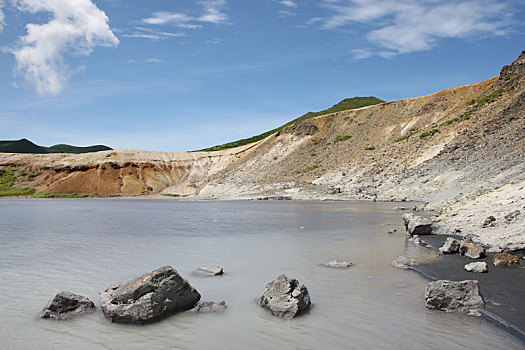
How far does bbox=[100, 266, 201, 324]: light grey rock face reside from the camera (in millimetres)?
6434

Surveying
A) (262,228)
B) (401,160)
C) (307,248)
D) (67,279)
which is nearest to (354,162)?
(401,160)

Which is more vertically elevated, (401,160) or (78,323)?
(401,160)

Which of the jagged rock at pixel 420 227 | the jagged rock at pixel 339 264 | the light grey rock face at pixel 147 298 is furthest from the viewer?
the jagged rock at pixel 420 227

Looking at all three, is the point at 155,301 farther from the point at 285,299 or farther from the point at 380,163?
the point at 380,163

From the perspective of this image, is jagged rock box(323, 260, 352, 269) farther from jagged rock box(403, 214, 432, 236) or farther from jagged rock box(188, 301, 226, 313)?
jagged rock box(403, 214, 432, 236)

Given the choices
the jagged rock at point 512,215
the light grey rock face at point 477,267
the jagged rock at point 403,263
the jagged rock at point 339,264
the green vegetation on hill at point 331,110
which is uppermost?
the green vegetation on hill at point 331,110

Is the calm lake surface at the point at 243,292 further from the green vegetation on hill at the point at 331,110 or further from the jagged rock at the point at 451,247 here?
the green vegetation on hill at the point at 331,110

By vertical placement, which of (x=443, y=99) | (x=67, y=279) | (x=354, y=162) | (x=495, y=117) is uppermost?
(x=443, y=99)

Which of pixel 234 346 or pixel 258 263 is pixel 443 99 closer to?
pixel 258 263

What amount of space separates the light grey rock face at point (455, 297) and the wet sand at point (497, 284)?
212 millimetres

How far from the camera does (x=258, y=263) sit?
10891 millimetres

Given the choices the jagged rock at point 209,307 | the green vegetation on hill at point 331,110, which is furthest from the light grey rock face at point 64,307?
the green vegetation on hill at point 331,110

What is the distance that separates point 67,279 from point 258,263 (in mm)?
4743

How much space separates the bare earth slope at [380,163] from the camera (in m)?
25.8
